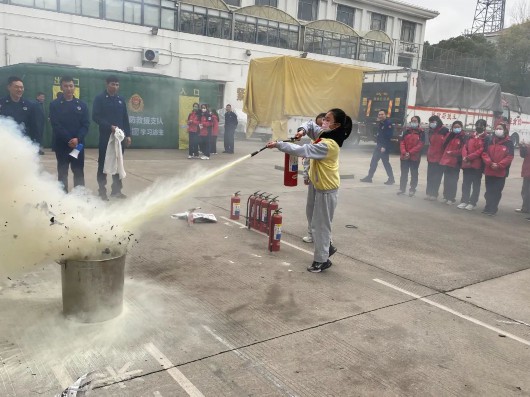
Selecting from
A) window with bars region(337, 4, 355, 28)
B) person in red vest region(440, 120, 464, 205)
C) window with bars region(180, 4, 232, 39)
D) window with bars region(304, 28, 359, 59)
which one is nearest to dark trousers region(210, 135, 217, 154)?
person in red vest region(440, 120, 464, 205)

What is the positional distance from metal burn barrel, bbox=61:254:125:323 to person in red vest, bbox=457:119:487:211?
26.7 ft

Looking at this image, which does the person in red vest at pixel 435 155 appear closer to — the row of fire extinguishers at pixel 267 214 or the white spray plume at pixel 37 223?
the row of fire extinguishers at pixel 267 214

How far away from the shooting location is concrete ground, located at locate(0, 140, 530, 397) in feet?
10.4

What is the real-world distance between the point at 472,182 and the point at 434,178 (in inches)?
36.2

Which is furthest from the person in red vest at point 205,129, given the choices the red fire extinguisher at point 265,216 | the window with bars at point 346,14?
the window with bars at point 346,14

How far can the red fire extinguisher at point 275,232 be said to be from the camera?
5941mm

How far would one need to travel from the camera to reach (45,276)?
4.78 m

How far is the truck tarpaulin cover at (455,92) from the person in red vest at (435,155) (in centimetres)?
1005

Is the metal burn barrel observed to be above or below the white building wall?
below

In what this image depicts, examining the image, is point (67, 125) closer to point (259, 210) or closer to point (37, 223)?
point (259, 210)

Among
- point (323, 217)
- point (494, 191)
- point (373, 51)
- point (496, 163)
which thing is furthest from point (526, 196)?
point (373, 51)

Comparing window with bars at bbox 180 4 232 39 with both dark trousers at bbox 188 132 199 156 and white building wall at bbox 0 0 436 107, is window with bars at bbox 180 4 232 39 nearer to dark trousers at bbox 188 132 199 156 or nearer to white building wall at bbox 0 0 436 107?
white building wall at bbox 0 0 436 107

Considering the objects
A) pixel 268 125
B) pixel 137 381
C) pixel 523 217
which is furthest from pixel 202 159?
pixel 137 381

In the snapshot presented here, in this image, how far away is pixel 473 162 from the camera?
969cm
